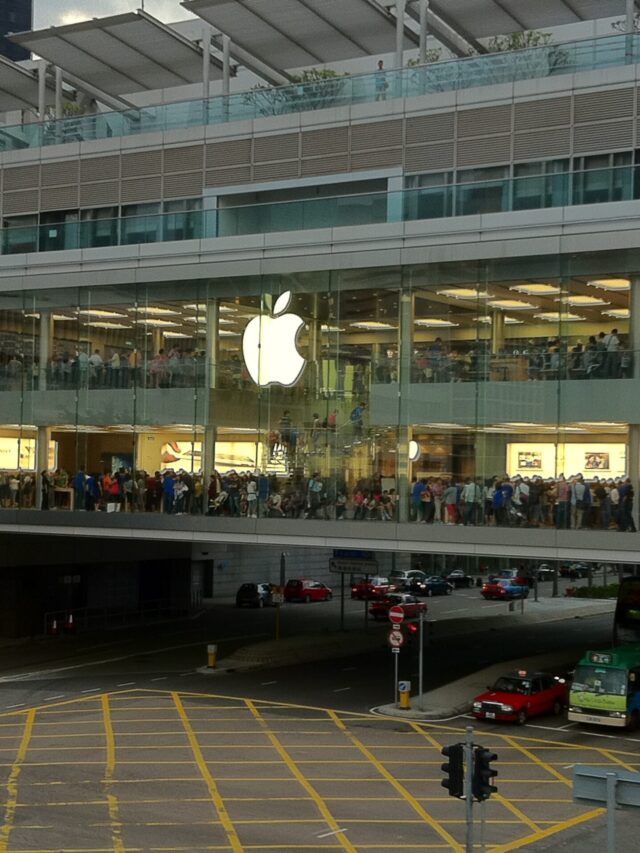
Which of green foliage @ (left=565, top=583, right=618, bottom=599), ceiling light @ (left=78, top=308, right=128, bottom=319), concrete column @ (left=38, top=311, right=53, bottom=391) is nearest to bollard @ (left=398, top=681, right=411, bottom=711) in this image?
ceiling light @ (left=78, top=308, right=128, bottom=319)

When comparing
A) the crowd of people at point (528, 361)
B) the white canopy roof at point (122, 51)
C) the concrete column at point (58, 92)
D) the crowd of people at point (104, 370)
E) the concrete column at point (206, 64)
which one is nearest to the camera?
the crowd of people at point (528, 361)

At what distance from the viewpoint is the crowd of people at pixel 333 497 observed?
107 feet

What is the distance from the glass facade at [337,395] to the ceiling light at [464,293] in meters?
0.04

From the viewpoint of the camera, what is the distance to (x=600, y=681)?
114 ft

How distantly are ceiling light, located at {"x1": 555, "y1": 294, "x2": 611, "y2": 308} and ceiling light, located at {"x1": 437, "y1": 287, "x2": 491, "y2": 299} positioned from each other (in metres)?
2.18

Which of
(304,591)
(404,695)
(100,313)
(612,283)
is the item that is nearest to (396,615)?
(404,695)

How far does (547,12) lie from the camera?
44.2 meters

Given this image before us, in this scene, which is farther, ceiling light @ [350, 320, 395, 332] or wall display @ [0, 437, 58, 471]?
wall display @ [0, 437, 58, 471]

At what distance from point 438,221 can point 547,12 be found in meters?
13.2

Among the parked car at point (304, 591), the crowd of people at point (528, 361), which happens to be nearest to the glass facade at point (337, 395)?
the crowd of people at point (528, 361)

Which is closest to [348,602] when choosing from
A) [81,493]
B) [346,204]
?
[81,493]

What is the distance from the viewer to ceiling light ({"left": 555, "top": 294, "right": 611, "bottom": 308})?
32.8m

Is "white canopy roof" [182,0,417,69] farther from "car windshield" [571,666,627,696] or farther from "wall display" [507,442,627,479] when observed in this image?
"car windshield" [571,666,627,696]

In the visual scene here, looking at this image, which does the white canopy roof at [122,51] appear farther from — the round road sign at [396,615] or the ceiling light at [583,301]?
the round road sign at [396,615]
